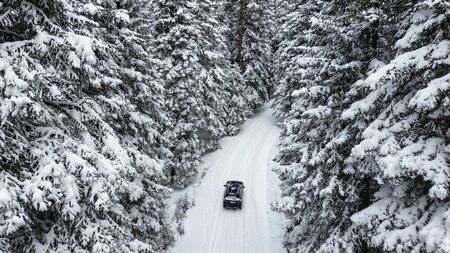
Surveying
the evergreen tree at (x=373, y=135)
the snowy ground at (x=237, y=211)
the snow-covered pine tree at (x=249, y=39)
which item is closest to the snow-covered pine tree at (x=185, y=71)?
the snowy ground at (x=237, y=211)

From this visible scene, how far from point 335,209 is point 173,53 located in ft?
50.3

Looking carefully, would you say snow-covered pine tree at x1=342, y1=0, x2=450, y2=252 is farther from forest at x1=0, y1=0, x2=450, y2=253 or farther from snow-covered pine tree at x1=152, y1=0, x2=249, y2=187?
snow-covered pine tree at x1=152, y1=0, x2=249, y2=187

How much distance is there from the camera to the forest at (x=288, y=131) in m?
7.55

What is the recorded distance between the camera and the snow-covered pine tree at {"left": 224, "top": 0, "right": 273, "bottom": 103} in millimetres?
35469

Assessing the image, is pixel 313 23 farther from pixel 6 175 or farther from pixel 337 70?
pixel 6 175

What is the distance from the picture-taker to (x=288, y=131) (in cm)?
1442

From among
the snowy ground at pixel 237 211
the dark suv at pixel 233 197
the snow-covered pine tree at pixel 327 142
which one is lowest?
the snowy ground at pixel 237 211

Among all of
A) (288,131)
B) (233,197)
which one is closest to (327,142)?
(288,131)

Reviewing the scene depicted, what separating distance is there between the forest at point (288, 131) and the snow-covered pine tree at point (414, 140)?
0.03m

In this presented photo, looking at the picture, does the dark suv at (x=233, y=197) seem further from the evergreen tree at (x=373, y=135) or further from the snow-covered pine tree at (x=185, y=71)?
the evergreen tree at (x=373, y=135)

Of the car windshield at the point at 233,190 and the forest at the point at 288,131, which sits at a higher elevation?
the forest at the point at 288,131

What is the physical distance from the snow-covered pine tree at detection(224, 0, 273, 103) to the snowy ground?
20.1ft

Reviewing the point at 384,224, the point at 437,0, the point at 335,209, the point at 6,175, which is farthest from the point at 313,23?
the point at 6,175

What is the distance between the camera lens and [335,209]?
12195mm
